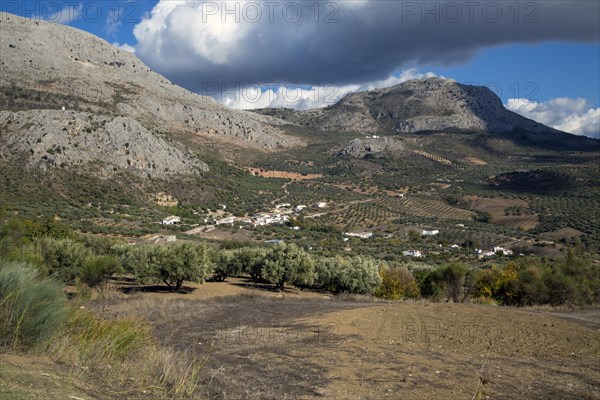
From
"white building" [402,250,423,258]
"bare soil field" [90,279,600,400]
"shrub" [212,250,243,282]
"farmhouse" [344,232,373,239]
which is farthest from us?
"farmhouse" [344,232,373,239]

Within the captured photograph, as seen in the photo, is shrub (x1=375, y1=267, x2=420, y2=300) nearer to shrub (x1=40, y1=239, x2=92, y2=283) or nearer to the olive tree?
the olive tree

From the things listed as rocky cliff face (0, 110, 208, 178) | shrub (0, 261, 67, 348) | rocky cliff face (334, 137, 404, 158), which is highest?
rocky cliff face (334, 137, 404, 158)

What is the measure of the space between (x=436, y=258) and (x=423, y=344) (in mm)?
39134

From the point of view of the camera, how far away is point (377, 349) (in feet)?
47.2

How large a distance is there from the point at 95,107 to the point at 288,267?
64877 millimetres

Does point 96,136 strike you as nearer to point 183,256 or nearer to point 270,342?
point 183,256

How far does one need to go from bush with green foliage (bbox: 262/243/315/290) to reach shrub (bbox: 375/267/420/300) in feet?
17.3

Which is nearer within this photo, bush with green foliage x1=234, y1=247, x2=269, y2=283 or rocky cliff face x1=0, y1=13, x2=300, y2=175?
bush with green foliage x1=234, y1=247, x2=269, y2=283

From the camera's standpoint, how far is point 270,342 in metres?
15.4

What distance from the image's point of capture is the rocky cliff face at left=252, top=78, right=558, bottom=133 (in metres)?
167

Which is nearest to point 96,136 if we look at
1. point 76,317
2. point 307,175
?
point 307,175

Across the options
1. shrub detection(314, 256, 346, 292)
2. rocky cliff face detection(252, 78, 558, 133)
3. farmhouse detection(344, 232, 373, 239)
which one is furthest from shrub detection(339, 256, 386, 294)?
rocky cliff face detection(252, 78, 558, 133)

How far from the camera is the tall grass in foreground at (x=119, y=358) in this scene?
7.37 metres

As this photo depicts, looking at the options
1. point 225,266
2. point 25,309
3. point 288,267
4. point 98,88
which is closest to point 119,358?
point 25,309
